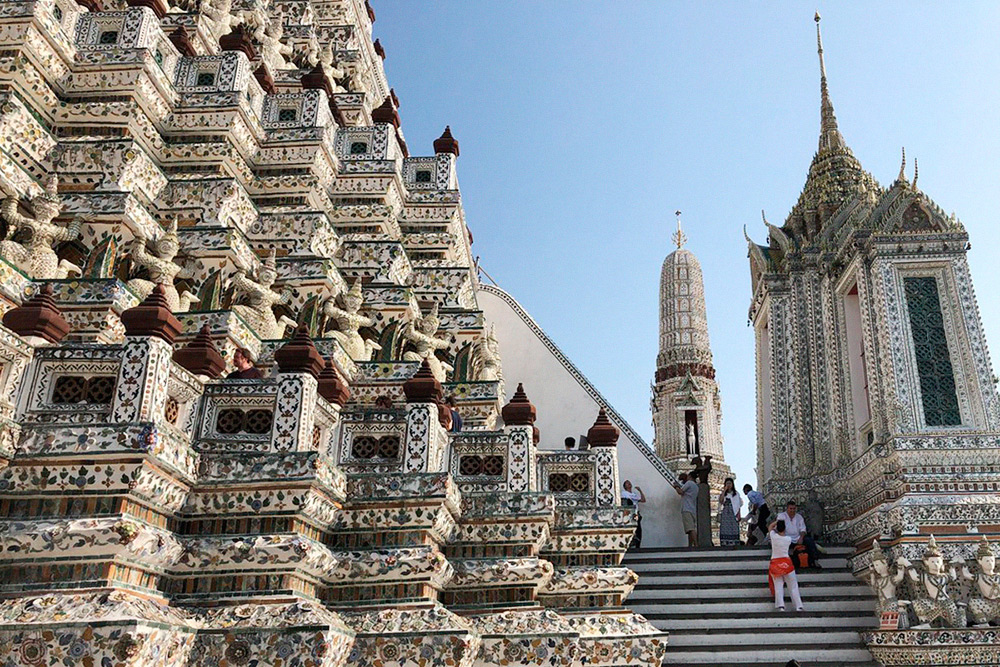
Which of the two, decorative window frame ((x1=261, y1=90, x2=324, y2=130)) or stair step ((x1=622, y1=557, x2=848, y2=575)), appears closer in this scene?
stair step ((x1=622, y1=557, x2=848, y2=575))

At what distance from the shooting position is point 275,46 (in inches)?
540

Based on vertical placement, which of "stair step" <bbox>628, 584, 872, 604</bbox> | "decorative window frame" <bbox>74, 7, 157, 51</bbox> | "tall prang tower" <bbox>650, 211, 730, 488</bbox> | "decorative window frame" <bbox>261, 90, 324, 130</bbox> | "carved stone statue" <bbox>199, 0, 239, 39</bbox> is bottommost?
"stair step" <bbox>628, 584, 872, 604</bbox>

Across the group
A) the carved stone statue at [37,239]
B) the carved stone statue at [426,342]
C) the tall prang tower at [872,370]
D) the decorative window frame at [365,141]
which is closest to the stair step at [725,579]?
the tall prang tower at [872,370]

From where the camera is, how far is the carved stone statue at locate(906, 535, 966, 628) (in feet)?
29.0

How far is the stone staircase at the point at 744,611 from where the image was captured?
27.8ft

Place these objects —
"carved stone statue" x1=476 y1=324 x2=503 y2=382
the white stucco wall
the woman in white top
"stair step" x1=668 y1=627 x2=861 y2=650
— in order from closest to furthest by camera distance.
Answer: "stair step" x1=668 y1=627 x2=861 y2=650, the woman in white top, "carved stone statue" x1=476 y1=324 x2=503 y2=382, the white stucco wall

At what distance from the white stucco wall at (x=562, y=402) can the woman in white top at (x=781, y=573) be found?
2.83 meters

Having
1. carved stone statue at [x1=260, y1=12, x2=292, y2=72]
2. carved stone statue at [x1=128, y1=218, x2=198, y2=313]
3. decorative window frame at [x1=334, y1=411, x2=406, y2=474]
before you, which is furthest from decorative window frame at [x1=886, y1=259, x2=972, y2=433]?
carved stone statue at [x1=260, y1=12, x2=292, y2=72]

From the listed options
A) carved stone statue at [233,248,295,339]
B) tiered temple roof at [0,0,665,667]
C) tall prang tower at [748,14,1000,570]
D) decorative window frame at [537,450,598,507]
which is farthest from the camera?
tall prang tower at [748,14,1000,570]

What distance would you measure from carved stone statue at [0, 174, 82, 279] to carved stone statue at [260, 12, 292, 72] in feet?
20.1

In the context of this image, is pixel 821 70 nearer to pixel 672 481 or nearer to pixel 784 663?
pixel 672 481

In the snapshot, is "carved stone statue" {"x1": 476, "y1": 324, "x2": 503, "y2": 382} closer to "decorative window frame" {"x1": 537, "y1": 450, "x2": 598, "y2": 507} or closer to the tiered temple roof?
the tiered temple roof

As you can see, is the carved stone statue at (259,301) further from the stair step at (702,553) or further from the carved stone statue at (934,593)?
the carved stone statue at (934,593)

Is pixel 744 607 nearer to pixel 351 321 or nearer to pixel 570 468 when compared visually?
pixel 570 468
